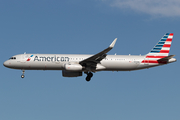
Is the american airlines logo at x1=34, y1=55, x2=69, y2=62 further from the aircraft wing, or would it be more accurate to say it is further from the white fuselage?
the aircraft wing

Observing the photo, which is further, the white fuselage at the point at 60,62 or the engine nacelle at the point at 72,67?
the white fuselage at the point at 60,62

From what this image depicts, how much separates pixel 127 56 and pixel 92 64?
6.21m

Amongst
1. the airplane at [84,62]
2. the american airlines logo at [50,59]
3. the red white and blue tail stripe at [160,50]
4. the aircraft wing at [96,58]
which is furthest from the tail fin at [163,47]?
the american airlines logo at [50,59]

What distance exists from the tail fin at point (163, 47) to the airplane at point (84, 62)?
0.53 metres

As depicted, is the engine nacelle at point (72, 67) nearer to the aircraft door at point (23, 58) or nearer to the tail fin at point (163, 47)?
the aircraft door at point (23, 58)

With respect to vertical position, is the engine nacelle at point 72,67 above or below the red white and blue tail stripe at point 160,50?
below

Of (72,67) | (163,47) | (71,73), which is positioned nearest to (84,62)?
(72,67)

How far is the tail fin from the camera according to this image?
51.5m

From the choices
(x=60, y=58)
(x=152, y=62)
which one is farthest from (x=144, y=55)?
(x=60, y=58)

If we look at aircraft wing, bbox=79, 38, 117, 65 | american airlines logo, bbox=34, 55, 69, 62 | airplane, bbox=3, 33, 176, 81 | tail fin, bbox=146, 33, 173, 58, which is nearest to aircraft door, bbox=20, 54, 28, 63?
airplane, bbox=3, 33, 176, 81

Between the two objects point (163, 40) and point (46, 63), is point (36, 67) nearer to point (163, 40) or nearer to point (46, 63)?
point (46, 63)

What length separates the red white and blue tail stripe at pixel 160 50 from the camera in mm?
50344

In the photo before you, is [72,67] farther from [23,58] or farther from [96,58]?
[23,58]

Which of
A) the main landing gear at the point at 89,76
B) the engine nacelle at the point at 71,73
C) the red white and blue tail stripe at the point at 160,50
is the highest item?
the red white and blue tail stripe at the point at 160,50
